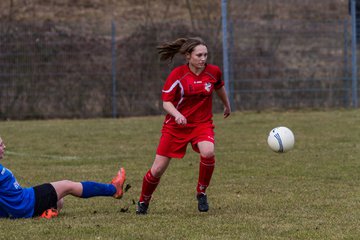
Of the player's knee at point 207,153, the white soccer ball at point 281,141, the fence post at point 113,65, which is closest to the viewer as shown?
the player's knee at point 207,153

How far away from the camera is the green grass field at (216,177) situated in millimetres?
6480

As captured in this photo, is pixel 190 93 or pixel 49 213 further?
pixel 190 93

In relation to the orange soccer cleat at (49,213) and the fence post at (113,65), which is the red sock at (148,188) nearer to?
the orange soccer cleat at (49,213)

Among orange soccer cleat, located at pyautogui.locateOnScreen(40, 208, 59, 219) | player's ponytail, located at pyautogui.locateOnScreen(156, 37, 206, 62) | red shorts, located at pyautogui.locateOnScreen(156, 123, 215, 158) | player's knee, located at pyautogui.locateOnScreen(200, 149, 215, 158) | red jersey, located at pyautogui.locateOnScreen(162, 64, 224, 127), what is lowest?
orange soccer cleat, located at pyautogui.locateOnScreen(40, 208, 59, 219)

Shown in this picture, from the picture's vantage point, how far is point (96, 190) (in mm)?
7617

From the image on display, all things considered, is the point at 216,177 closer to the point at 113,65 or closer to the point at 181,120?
the point at 181,120

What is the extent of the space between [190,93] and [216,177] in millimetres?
2809

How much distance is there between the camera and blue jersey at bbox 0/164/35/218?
7082mm

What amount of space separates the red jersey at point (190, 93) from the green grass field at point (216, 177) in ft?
2.83

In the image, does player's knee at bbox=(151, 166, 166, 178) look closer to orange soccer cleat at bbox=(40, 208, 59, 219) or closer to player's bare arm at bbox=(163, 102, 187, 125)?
player's bare arm at bbox=(163, 102, 187, 125)

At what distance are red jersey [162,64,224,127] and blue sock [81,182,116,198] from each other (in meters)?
0.83

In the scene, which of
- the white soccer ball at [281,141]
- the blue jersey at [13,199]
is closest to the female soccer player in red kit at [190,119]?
the blue jersey at [13,199]

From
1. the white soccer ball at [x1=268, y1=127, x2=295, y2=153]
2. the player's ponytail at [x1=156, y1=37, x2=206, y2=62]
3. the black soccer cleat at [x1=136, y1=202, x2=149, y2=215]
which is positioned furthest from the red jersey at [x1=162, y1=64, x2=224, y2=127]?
the white soccer ball at [x1=268, y1=127, x2=295, y2=153]

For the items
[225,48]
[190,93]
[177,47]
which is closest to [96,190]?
[190,93]
